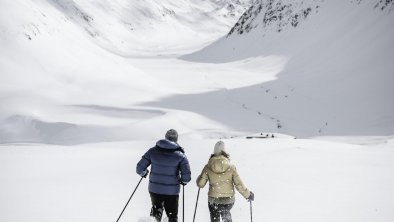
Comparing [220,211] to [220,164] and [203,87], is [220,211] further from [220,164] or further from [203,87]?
[203,87]

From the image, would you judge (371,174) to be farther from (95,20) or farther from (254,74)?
(95,20)

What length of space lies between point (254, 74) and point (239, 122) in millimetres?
21971

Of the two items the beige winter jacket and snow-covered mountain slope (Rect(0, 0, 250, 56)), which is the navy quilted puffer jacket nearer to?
the beige winter jacket

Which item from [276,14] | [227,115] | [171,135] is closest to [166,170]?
[171,135]

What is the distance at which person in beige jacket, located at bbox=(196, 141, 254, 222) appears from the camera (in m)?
6.90

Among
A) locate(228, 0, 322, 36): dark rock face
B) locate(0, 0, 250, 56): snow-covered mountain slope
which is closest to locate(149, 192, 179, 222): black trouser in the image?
locate(228, 0, 322, 36): dark rock face

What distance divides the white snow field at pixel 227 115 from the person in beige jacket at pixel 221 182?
1.09 meters

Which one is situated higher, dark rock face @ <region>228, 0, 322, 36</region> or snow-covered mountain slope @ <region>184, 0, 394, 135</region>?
dark rock face @ <region>228, 0, 322, 36</region>

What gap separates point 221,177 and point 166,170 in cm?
79

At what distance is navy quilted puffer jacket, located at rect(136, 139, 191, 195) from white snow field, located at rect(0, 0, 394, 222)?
561 millimetres

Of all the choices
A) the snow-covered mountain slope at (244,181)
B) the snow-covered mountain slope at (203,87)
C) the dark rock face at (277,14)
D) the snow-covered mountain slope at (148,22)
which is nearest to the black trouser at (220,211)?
the snow-covered mountain slope at (244,181)

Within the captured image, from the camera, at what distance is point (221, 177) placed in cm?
699

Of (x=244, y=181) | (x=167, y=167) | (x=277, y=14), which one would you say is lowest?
(x=167, y=167)

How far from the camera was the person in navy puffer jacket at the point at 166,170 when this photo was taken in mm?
6855
